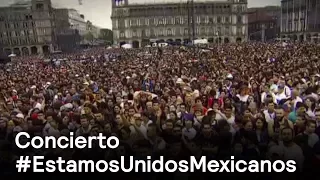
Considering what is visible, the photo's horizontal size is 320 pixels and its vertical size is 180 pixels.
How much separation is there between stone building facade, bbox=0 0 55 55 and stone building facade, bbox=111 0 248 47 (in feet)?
60.2

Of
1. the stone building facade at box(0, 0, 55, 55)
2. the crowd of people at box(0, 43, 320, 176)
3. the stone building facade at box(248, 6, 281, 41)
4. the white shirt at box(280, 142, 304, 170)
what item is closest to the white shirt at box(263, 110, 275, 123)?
the crowd of people at box(0, 43, 320, 176)

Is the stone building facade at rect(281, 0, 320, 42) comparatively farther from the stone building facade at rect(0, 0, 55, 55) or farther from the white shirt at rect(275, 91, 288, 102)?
the white shirt at rect(275, 91, 288, 102)

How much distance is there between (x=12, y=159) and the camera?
18.0 feet

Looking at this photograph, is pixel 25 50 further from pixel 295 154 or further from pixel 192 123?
pixel 295 154

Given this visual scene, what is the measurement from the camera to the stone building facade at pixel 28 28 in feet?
305

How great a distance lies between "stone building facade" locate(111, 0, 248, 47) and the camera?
10188cm

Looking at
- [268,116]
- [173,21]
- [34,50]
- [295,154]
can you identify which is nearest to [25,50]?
[34,50]

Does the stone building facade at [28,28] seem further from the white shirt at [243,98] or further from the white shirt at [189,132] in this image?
the white shirt at [189,132]

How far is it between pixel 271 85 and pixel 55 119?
6890mm

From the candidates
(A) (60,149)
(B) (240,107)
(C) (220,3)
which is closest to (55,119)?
(A) (60,149)

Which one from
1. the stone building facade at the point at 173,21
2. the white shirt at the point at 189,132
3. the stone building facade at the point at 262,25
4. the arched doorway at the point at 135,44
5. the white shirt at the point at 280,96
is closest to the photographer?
the white shirt at the point at 189,132

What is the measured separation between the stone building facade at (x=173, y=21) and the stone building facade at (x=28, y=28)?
1836 cm

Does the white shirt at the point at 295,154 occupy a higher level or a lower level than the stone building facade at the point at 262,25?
lower

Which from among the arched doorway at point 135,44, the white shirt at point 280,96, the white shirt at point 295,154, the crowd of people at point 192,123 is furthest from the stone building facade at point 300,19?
the white shirt at point 295,154
